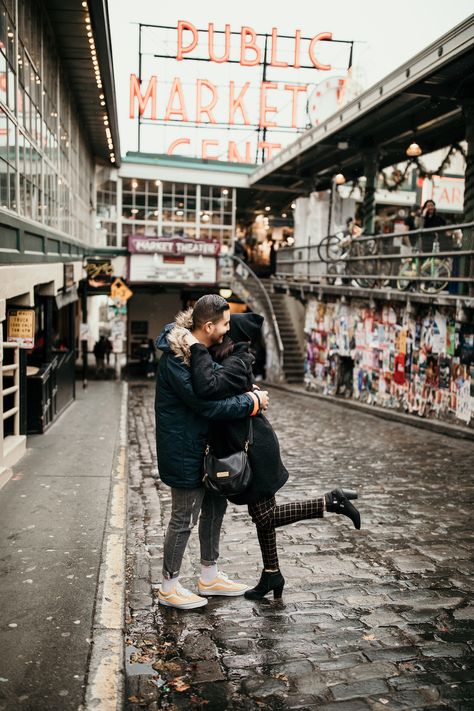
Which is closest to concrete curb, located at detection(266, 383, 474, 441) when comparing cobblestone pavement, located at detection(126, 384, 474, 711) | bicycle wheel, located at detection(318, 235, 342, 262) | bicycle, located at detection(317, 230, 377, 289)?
bicycle, located at detection(317, 230, 377, 289)

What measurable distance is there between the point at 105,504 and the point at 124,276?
65.4ft

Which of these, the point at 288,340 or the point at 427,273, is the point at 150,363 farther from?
the point at 427,273

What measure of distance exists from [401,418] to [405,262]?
11.3ft

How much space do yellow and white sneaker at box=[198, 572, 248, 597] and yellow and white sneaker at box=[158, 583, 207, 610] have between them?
6.7 inches

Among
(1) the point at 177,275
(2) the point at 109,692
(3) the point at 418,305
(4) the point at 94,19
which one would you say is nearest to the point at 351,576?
(2) the point at 109,692

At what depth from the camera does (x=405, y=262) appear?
45.8ft

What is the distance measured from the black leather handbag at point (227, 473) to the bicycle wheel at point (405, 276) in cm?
1030

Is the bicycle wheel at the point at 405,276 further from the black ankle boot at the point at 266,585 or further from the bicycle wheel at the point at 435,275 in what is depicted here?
the black ankle boot at the point at 266,585

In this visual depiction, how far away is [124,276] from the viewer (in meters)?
25.9

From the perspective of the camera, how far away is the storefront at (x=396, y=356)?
11812 mm

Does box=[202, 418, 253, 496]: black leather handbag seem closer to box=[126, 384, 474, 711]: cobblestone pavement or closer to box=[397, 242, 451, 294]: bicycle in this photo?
box=[126, 384, 474, 711]: cobblestone pavement

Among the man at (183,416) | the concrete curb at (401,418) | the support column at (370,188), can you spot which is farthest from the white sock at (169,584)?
the support column at (370,188)

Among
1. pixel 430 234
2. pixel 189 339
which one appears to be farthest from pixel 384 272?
pixel 189 339

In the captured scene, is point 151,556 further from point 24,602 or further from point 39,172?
point 39,172
